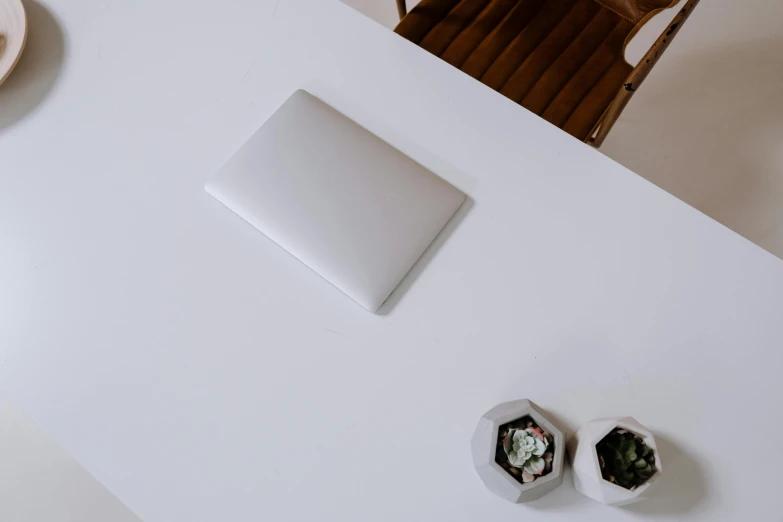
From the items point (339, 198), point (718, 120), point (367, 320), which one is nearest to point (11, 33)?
point (339, 198)

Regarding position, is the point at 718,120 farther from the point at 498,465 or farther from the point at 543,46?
the point at 498,465

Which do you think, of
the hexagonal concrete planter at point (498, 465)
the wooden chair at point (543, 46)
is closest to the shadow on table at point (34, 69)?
the wooden chair at point (543, 46)

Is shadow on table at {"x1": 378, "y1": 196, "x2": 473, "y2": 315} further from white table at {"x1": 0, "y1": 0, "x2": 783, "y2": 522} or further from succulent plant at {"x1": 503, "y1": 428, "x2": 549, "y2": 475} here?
succulent plant at {"x1": 503, "y1": 428, "x2": 549, "y2": 475}

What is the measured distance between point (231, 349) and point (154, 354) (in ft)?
0.35

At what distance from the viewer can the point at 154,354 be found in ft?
2.53

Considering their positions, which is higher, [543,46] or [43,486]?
[543,46]

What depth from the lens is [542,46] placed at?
114 centimetres

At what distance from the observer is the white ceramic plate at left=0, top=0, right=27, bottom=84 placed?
0.90 meters

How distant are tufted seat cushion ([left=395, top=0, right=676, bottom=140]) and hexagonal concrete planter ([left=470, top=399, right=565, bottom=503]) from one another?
647mm

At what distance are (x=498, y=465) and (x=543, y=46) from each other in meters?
0.86

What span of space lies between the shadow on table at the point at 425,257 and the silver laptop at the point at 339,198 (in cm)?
1

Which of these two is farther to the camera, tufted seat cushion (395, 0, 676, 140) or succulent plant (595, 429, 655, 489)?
tufted seat cushion (395, 0, 676, 140)

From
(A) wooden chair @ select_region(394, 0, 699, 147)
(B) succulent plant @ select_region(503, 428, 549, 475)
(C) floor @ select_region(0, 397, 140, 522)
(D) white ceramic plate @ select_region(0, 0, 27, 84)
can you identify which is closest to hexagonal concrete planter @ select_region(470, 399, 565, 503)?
(B) succulent plant @ select_region(503, 428, 549, 475)

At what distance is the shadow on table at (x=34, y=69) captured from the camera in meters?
0.92
